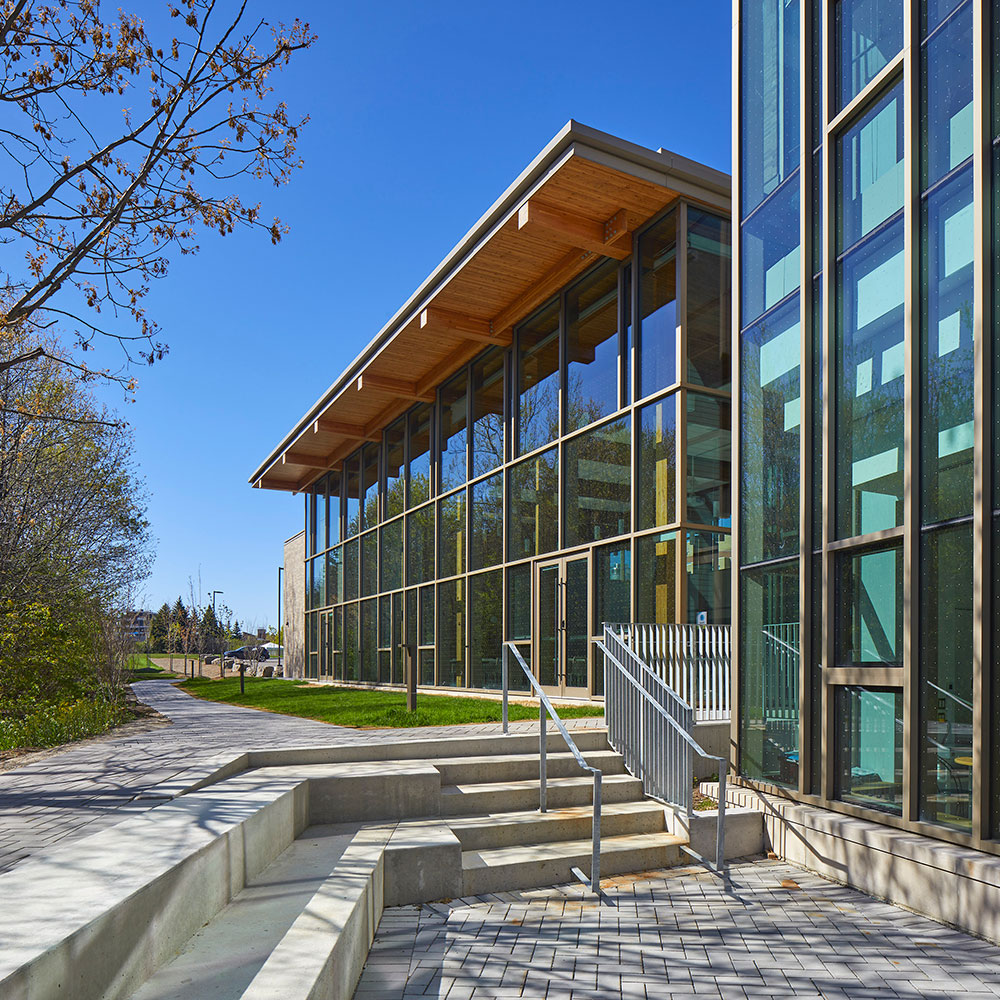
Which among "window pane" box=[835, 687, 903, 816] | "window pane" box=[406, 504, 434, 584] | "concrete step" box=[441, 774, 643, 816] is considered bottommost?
"concrete step" box=[441, 774, 643, 816]

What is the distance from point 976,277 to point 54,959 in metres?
6.33

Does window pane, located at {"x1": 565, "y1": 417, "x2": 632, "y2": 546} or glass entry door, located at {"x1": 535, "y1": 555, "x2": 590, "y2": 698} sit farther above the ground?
window pane, located at {"x1": 565, "y1": 417, "x2": 632, "y2": 546}

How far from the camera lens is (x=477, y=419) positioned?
1827cm

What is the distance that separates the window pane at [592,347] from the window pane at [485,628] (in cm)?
389

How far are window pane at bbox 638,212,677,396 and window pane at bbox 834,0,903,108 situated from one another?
473cm

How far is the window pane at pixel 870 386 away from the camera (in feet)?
22.5

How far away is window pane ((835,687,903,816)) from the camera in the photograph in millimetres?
6496

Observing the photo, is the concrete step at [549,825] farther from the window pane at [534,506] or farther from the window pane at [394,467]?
the window pane at [394,467]

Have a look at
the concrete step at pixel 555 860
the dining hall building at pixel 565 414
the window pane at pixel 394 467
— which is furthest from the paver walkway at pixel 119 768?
the window pane at pixel 394 467

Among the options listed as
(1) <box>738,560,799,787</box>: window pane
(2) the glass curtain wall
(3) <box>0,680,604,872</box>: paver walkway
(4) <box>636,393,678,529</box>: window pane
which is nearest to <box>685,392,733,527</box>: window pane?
(2) the glass curtain wall

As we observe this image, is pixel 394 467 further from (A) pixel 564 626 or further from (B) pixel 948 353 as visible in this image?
(B) pixel 948 353

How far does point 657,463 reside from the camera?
496 inches

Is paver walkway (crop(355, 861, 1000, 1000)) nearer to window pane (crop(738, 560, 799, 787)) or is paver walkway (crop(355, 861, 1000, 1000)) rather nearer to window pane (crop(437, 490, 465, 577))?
window pane (crop(738, 560, 799, 787))

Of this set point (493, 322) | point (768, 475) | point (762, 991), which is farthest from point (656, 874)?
point (493, 322)
